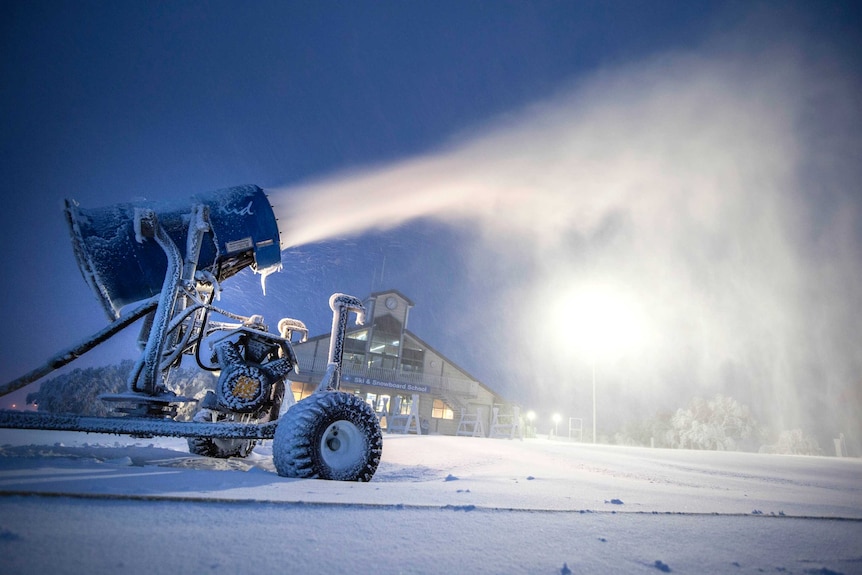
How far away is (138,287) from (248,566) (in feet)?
14.8

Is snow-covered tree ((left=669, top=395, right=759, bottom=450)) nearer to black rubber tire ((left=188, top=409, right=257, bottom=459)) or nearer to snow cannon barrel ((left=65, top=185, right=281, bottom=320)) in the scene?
black rubber tire ((left=188, top=409, right=257, bottom=459))

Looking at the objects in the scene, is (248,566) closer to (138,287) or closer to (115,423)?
(115,423)

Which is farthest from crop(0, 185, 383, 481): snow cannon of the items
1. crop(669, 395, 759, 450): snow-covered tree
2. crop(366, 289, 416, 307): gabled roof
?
crop(669, 395, 759, 450): snow-covered tree

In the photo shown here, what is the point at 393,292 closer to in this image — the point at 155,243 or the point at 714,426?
the point at 155,243

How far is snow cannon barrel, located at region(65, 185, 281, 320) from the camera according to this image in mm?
4012

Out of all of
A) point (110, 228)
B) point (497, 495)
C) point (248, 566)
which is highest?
point (110, 228)

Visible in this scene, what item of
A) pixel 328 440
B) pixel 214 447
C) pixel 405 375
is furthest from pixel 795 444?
pixel 214 447

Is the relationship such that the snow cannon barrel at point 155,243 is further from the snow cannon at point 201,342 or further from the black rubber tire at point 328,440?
the black rubber tire at point 328,440

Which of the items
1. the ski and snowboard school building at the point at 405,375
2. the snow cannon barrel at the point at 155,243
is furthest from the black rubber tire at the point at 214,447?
the ski and snowboard school building at the point at 405,375

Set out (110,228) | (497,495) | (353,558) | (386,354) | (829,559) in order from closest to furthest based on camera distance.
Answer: (353,558)
(829,559)
(497,495)
(110,228)
(386,354)

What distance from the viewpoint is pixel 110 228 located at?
13.2ft

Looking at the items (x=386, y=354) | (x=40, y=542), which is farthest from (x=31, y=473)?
(x=386, y=354)

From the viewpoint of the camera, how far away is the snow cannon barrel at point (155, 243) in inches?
158

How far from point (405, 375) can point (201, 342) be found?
2979 cm
